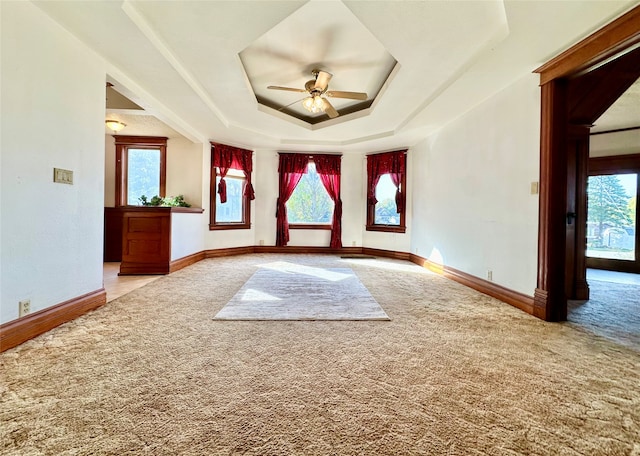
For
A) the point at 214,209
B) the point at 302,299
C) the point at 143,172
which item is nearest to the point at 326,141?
the point at 214,209

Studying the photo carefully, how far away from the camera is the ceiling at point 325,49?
202 centimetres

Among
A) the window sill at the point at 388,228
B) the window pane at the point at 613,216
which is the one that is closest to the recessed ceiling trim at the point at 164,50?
the window sill at the point at 388,228

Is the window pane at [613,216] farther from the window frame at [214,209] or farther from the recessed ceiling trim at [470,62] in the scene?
the window frame at [214,209]

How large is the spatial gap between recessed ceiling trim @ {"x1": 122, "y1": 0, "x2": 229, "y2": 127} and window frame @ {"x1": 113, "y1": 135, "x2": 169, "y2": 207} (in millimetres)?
2137

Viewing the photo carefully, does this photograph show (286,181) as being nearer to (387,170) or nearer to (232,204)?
(232,204)

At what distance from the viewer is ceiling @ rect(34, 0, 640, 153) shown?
6.63 ft

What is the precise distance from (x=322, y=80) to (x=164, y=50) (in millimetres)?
1596

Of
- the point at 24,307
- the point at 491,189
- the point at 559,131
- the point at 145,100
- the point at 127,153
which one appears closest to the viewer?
the point at 24,307

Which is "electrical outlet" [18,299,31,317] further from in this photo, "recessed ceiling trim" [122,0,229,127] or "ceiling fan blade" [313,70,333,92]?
"ceiling fan blade" [313,70,333,92]

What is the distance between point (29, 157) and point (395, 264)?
4842 millimetres

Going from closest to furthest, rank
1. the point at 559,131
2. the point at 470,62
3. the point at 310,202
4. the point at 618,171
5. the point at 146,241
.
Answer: the point at 559,131, the point at 470,62, the point at 146,241, the point at 618,171, the point at 310,202

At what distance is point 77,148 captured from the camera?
2371 mm

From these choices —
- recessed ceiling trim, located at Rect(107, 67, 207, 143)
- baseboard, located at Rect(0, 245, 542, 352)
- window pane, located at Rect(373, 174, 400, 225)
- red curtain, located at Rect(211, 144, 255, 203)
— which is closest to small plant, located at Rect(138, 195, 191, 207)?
red curtain, located at Rect(211, 144, 255, 203)

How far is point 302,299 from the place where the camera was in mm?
2896
